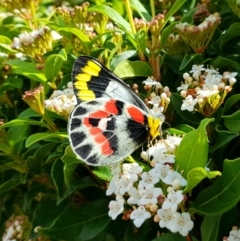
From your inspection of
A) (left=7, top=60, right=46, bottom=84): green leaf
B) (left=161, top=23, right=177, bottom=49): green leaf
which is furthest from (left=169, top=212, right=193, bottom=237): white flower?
(left=7, top=60, right=46, bottom=84): green leaf

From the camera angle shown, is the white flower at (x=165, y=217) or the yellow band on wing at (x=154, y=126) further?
the yellow band on wing at (x=154, y=126)

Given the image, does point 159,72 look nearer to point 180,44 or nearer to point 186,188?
point 180,44

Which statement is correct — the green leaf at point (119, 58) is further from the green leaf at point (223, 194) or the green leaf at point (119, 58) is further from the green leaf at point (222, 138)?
the green leaf at point (223, 194)

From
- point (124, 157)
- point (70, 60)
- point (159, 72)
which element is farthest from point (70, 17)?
point (124, 157)

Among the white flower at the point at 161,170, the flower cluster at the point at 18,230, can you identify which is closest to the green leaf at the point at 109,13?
the white flower at the point at 161,170

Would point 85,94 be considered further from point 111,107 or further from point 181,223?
point 181,223

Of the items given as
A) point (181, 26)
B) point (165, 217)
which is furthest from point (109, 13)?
point (165, 217)

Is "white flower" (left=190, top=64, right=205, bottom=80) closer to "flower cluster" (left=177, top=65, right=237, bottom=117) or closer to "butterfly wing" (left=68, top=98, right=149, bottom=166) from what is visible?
"flower cluster" (left=177, top=65, right=237, bottom=117)
